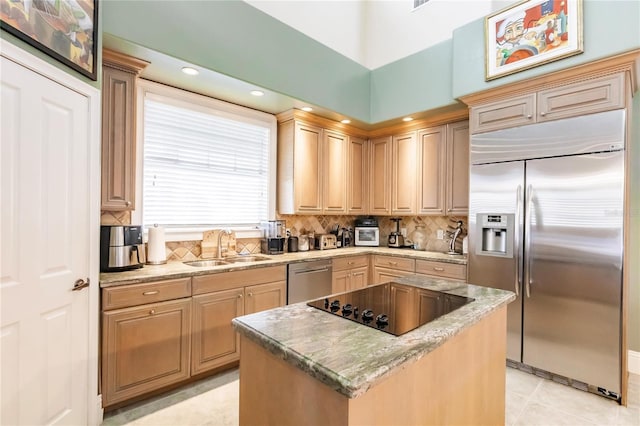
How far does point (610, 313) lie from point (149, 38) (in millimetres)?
3891

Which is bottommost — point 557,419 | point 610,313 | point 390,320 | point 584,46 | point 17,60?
point 557,419

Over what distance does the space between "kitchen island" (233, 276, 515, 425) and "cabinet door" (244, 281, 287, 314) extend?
140 cm

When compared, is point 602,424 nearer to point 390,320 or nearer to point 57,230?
A: point 390,320

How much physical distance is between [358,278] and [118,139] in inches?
110

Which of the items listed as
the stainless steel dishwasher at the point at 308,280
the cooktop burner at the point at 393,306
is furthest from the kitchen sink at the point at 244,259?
the cooktop burner at the point at 393,306

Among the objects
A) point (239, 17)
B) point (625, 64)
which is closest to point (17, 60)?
point (239, 17)

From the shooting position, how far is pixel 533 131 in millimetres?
2715

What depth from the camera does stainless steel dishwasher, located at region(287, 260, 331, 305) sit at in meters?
3.13

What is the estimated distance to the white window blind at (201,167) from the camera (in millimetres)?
2938

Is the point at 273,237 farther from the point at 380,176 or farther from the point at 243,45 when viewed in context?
the point at 243,45

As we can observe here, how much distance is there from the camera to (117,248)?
90.6 inches

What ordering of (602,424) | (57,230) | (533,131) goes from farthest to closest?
(533,131) → (602,424) → (57,230)

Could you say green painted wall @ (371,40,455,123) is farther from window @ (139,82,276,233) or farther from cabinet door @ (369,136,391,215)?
window @ (139,82,276,233)

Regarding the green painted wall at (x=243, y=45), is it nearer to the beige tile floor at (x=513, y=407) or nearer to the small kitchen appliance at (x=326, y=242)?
the small kitchen appliance at (x=326, y=242)
